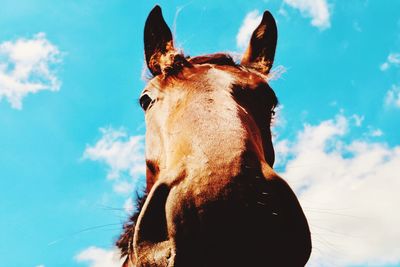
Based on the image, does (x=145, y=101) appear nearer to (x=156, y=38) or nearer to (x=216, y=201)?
(x=156, y=38)

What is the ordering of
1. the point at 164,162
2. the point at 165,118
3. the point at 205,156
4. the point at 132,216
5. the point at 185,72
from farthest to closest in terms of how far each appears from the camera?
1. the point at 132,216
2. the point at 185,72
3. the point at 165,118
4. the point at 164,162
5. the point at 205,156

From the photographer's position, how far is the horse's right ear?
16.0 ft

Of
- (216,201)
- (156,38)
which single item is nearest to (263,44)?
(156,38)

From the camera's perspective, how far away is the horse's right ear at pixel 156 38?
487 cm

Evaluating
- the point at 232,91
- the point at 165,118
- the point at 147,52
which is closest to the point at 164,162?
the point at 165,118

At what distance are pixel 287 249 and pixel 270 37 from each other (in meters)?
3.38

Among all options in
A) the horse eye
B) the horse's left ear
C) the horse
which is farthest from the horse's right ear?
the horse

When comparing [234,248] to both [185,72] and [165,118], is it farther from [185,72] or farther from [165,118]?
[185,72]

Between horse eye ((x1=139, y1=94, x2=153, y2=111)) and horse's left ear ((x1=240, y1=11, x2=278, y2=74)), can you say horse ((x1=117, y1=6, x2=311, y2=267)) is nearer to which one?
horse eye ((x1=139, y1=94, x2=153, y2=111))

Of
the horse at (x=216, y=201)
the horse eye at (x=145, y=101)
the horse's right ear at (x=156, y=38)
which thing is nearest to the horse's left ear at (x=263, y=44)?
the horse's right ear at (x=156, y=38)

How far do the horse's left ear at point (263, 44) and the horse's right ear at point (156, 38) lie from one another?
40.4 inches

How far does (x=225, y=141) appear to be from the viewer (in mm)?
2594

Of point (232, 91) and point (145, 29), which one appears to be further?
point (145, 29)

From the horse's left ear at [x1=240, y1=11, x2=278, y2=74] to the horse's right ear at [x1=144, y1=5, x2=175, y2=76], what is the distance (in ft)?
3.37
